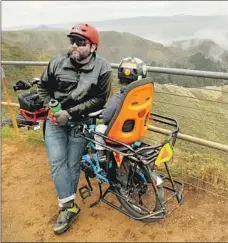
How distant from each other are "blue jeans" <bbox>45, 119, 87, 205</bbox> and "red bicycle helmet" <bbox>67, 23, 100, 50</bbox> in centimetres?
97

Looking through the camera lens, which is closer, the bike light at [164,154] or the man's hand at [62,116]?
the bike light at [164,154]

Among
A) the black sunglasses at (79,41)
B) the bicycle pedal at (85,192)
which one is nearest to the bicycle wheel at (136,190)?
the bicycle pedal at (85,192)

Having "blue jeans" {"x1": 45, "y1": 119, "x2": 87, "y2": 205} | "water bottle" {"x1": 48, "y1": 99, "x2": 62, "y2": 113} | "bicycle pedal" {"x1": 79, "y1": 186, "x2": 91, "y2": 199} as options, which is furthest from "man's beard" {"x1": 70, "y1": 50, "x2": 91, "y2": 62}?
"bicycle pedal" {"x1": 79, "y1": 186, "x2": 91, "y2": 199}

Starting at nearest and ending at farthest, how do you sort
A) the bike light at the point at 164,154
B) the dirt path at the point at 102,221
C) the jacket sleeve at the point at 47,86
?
the bike light at the point at 164,154 → the dirt path at the point at 102,221 → the jacket sleeve at the point at 47,86

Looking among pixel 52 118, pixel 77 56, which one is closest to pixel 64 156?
pixel 52 118

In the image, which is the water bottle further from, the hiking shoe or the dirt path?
the dirt path

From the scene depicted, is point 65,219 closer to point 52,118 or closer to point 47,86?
point 52,118

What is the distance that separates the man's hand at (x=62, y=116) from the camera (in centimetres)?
390

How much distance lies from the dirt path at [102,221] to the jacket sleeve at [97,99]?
1079 mm

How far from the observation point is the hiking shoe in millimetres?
3955

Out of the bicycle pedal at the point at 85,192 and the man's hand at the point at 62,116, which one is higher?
the man's hand at the point at 62,116

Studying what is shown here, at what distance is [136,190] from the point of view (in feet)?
13.1

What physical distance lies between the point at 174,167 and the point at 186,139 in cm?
52

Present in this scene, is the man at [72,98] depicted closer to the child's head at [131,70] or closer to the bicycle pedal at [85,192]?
the bicycle pedal at [85,192]
